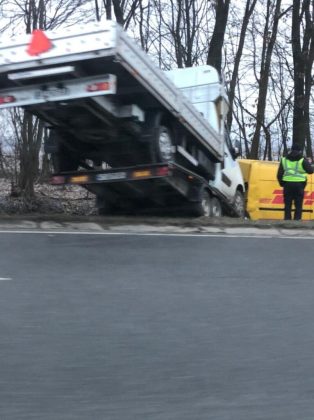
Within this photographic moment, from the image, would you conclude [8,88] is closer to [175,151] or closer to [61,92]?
[61,92]

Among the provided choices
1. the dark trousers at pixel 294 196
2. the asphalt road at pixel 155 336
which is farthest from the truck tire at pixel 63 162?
the dark trousers at pixel 294 196

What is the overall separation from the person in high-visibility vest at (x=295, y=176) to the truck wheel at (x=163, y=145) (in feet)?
10.8

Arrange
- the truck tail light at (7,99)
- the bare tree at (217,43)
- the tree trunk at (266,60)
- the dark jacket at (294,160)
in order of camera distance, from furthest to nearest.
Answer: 1. the tree trunk at (266,60)
2. the bare tree at (217,43)
3. the dark jacket at (294,160)
4. the truck tail light at (7,99)

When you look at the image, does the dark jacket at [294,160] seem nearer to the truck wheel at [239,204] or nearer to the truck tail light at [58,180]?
the truck wheel at [239,204]

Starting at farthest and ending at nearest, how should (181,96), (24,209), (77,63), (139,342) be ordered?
1. (24,209)
2. (181,96)
3. (77,63)
4. (139,342)

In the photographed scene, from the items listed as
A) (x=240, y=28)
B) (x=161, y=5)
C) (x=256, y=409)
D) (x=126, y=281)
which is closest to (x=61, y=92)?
(x=126, y=281)

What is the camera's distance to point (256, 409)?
3.46m

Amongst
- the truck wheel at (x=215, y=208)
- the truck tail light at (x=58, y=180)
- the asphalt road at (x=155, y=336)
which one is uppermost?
the truck tail light at (x=58, y=180)

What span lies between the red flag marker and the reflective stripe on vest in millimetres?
6277

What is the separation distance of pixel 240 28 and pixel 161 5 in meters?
3.89

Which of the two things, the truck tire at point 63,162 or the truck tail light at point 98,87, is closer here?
the truck tail light at point 98,87

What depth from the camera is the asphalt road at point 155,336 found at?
3.52 m

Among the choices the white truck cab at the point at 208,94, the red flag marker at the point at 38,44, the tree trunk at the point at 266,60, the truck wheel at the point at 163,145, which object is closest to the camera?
the red flag marker at the point at 38,44

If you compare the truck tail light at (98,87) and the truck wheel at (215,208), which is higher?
the truck tail light at (98,87)
